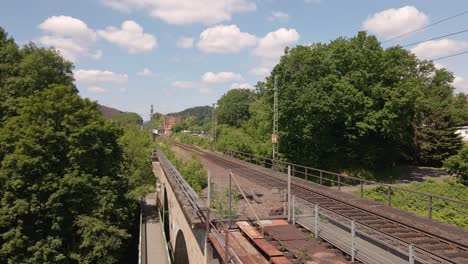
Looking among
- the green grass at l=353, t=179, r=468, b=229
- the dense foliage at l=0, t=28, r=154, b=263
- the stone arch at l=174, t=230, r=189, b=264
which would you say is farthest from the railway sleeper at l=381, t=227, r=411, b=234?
the dense foliage at l=0, t=28, r=154, b=263

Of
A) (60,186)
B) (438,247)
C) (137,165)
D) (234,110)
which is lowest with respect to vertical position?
Result: (137,165)

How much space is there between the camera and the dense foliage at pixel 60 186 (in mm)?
18047

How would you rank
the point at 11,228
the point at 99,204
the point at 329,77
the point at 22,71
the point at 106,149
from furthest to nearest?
1. the point at 329,77
2. the point at 22,71
3. the point at 106,149
4. the point at 99,204
5. the point at 11,228

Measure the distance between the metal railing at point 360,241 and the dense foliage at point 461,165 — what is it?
22.2 m

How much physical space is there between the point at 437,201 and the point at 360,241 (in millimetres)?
17881

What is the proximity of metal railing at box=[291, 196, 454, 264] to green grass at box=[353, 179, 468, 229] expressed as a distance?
11.8 m

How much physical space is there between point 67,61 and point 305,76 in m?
21.1

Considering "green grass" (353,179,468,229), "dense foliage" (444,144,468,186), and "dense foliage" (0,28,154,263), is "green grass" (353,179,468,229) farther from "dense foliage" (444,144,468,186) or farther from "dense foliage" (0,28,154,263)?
"dense foliage" (0,28,154,263)

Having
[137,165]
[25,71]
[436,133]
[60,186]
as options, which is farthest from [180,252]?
[436,133]

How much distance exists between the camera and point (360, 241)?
8555 millimetres

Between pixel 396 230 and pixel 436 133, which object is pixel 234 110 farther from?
pixel 396 230

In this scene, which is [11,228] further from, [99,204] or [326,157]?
[326,157]

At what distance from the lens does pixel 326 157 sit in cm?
3469

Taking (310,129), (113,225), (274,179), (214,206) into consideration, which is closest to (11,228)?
(113,225)
